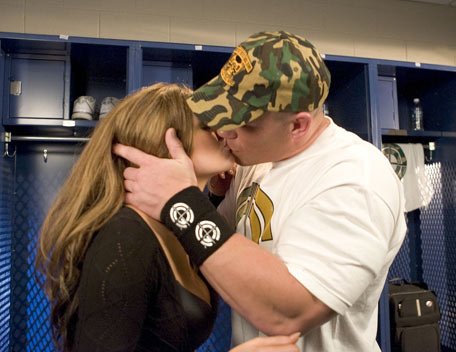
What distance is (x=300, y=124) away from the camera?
0.89 metres

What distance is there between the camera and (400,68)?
2.27 m

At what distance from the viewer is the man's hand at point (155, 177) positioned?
2.61 feet

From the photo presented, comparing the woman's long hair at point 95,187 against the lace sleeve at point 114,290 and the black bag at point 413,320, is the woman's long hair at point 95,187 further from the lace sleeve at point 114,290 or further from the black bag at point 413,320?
the black bag at point 413,320

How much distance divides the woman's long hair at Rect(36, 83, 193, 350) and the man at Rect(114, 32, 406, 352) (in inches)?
1.7

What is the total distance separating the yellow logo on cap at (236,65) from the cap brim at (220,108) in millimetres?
17

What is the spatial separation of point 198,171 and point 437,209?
7.00 feet

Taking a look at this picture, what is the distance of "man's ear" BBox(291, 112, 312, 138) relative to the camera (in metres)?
0.86

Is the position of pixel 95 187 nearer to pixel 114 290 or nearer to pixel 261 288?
pixel 114 290

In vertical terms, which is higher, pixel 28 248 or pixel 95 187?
pixel 95 187

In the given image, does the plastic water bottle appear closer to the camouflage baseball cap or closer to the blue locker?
the blue locker

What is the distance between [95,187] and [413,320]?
6.38 ft

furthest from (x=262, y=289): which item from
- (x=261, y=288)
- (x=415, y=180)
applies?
(x=415, y=180)

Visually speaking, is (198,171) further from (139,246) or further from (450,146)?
(450,146)

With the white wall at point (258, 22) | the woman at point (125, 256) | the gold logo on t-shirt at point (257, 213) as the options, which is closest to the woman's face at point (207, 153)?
the woman at point (125, 256)
